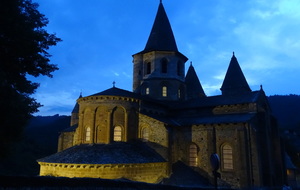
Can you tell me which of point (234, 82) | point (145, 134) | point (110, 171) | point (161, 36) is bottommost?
point (110, 171)

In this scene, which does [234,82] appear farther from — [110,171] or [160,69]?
[110,171]

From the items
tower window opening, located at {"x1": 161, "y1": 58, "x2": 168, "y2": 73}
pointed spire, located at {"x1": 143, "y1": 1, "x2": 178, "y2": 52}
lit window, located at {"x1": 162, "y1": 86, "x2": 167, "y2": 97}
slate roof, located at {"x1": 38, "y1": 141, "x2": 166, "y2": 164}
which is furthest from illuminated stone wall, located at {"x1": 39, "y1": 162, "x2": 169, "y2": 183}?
pointed spire, located at {"x1": 143, "y1": 1, "x2": 178, "y2": 52}

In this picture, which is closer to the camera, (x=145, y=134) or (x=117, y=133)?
(x=117, y=133)

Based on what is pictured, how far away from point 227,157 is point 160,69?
15211 mm

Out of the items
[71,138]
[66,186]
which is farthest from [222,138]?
[71,138]

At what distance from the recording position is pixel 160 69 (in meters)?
33.6

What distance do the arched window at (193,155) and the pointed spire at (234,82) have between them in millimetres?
17029

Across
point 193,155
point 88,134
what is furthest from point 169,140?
point 88,134

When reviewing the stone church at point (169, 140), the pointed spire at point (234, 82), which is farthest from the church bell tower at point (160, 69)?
the pointed spire at point (234, 82)

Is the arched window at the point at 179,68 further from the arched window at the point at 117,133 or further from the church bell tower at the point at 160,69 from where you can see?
the arched window at the point at 117,133

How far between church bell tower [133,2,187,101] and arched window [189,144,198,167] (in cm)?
947

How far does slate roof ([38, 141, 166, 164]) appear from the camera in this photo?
20328 mm

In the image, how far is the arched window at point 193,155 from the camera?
81.3 feet

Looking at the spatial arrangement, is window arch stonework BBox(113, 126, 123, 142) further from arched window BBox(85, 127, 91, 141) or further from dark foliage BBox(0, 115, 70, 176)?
dark foliage BBox(0, 115, 70, 176)
